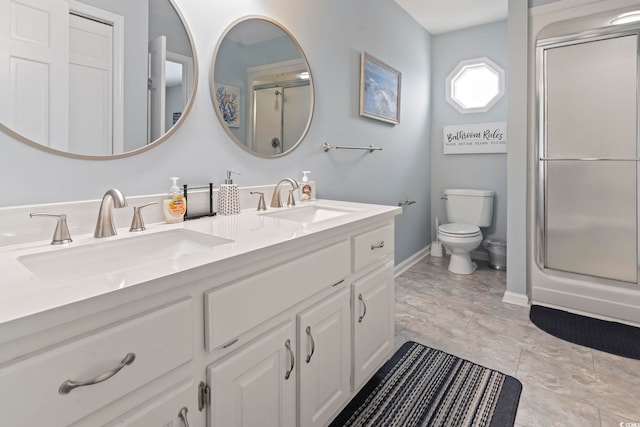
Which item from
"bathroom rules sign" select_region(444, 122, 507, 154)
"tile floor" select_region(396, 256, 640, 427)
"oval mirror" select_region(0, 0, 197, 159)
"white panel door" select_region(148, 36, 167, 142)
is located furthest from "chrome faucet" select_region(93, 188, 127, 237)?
"bathroom rules sign" select_region(444, 122, 507, 154)

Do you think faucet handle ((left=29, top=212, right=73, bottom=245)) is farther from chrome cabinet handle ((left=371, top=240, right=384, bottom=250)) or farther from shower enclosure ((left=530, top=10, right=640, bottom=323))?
shower enclosure ((left=530, top=10, right=640, bottom=323))

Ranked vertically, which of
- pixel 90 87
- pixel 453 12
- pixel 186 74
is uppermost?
pixel 453 12

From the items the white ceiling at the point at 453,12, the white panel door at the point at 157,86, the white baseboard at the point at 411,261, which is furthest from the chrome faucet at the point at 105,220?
the white ceiling at the point at 453,12

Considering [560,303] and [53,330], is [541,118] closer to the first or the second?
[560,303]

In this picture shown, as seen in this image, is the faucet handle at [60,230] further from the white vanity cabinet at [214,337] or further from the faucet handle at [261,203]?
the faucet handle at [261,203]

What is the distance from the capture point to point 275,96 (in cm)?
182

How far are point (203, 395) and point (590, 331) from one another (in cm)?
239

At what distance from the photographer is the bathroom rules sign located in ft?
11.3

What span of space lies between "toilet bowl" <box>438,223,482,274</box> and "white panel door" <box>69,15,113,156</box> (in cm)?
273

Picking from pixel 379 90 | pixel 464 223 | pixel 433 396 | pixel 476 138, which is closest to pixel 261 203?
pixel 433 396

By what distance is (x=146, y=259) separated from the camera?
1.05 meters

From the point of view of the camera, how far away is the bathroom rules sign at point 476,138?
343cm

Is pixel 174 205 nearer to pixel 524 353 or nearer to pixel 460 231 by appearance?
pixel 524 353

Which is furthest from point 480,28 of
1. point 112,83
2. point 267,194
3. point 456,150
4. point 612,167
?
point 112,83
